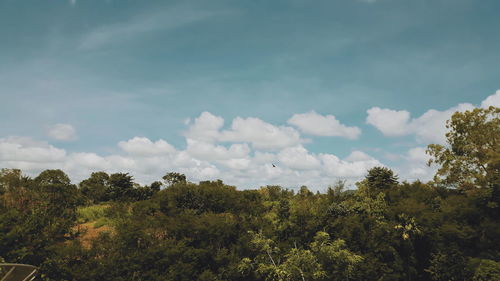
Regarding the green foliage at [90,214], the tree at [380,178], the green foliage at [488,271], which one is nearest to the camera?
the green foliage at [488,271]

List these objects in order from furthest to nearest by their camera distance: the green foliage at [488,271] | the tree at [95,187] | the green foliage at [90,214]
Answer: the tree at [95,187], the green foliage at [90,214], the green foliage at [488,271]

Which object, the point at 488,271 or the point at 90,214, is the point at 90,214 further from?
the point at 488,271

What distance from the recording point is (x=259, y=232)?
16734mm

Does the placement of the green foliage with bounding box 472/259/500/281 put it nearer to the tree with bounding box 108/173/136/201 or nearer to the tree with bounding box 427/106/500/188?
the tree with bounding box 427/106/500/188

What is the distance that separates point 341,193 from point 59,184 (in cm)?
1784

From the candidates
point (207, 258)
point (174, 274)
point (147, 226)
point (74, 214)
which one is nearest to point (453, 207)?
point (207, 258)

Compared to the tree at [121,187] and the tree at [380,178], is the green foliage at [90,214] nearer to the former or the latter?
the tree at [121,187]

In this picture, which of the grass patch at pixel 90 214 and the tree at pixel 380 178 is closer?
the grass patch at pixel 90 214

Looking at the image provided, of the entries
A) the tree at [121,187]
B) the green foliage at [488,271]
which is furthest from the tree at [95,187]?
the green foliage at [488,271]

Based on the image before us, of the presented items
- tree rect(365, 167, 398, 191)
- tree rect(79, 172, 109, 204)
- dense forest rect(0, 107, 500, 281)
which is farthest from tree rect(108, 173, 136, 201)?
tree rect(365, 167, 398, 191)

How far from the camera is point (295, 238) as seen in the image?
1869 centimetres

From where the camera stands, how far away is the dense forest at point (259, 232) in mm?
14406

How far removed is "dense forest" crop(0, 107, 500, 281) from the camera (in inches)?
567

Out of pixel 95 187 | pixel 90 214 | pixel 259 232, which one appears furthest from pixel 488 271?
pixel 95 187
